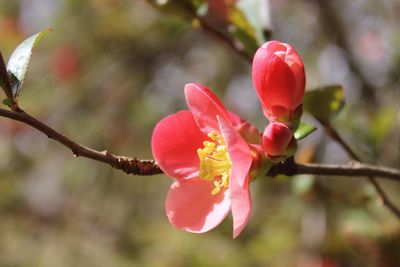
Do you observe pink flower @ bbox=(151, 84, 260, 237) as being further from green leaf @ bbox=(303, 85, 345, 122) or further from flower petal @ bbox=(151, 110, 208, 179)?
green leaf @ bbox=(303, 85, 345, 122)

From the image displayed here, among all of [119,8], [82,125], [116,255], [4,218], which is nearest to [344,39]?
[119,8]

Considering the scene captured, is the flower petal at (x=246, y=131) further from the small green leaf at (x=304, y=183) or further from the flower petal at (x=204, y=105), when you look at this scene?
the small green leaf at (x=304, y=183)

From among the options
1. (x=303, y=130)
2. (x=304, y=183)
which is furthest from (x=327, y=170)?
(x=304, y=183)

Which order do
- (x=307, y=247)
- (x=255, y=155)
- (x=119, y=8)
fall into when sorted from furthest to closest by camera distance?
(x=119, y=8), (x=307, y=247), (x=255, y=155)

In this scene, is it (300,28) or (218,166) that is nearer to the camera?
(218,166)

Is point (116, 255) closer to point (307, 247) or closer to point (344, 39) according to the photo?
point (307, 247)

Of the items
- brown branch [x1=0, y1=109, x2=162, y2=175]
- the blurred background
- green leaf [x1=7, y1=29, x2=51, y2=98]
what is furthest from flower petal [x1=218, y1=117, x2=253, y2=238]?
the blurred background

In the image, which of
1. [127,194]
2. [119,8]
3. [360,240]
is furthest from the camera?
[127,194]

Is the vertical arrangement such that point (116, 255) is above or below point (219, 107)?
below
